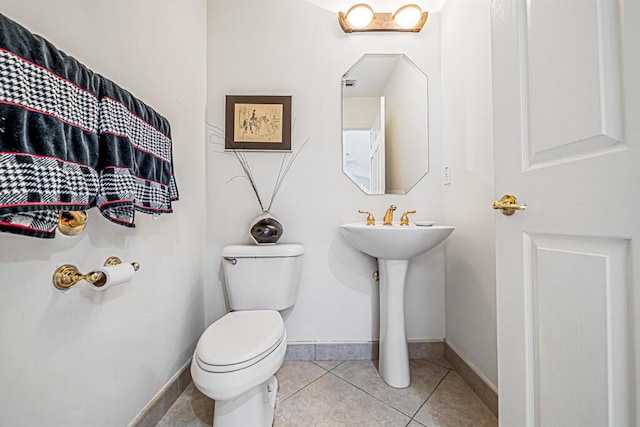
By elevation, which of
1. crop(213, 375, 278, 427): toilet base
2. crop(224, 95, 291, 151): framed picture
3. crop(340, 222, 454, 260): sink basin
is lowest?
crop(213, 375, 278, 427): toilet base

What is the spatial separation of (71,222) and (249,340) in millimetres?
658

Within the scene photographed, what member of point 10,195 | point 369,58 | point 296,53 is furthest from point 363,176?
point 10,195

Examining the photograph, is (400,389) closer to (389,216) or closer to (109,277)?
(389,216)

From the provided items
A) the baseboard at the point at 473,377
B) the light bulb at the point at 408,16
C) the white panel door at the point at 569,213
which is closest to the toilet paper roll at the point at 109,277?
the white panel door at the point at 569,213

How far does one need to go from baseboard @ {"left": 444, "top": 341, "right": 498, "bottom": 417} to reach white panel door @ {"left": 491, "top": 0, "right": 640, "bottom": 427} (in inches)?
19.2

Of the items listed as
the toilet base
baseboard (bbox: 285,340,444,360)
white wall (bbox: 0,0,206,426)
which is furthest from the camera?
baseboard (bbox: 285,340,444,360)

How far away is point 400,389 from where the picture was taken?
4.26ft

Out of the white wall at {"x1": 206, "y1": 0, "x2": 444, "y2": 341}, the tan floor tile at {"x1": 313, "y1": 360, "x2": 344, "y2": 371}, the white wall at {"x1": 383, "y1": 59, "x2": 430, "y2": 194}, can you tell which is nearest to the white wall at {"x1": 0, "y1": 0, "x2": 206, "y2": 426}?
the white wall at {"x1": 206, "y1": 0, "x2": 444, "y2": 341}

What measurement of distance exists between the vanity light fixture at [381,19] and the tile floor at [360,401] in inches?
78.9

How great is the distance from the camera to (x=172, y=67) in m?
1.27

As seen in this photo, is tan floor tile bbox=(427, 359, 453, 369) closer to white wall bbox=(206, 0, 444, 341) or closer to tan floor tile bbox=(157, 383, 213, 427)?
white wall bbox=(206, 0, 444, 341)

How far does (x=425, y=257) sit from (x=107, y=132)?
1.59 m

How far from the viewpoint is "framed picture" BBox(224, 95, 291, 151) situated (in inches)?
63.1

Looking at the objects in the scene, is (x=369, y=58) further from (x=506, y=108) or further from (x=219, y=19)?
(x=506, y=108)
